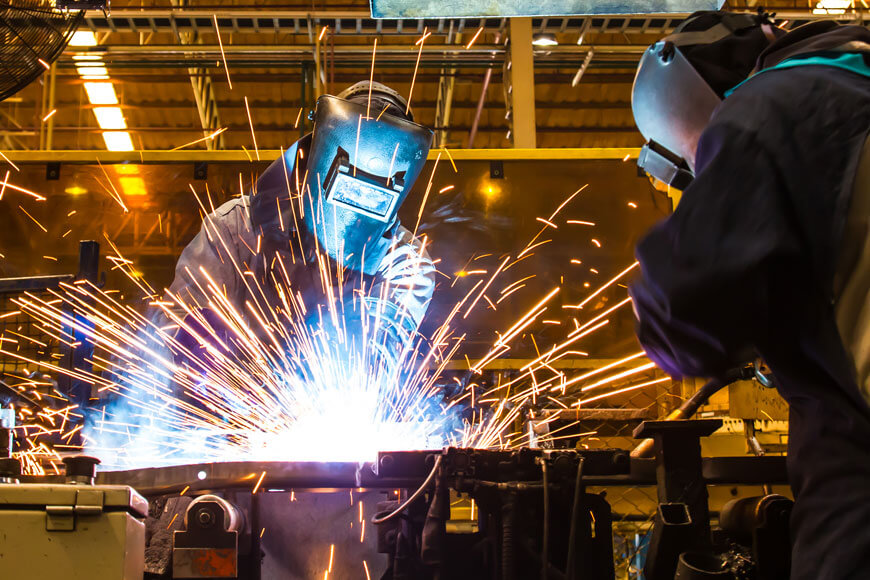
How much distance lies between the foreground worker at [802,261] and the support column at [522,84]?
3.30 metres

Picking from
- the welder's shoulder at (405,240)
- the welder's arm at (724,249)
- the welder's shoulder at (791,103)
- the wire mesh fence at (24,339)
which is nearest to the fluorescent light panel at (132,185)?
the wire mesh fence at (24,339)

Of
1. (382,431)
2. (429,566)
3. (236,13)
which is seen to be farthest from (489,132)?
(429,566)

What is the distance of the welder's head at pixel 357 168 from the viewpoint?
2.77 meters

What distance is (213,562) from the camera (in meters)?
1.82

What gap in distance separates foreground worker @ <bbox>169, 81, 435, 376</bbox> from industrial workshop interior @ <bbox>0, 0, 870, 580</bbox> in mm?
12

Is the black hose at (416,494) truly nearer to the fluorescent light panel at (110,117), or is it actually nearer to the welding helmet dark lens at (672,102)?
the welding helmet dark lens at (672,102)

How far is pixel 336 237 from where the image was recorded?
291cm

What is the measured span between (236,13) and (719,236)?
4371 millimetres

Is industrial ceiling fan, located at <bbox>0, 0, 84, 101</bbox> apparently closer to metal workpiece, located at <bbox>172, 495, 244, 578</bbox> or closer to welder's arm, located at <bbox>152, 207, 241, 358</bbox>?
welder's arm, located at <bbox>152, 207, 241, 358</bbox>

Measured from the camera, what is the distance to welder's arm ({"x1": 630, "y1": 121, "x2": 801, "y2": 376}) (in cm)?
122

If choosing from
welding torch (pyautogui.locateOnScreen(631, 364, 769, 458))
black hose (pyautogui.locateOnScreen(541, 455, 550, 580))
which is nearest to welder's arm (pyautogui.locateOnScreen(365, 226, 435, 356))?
welding torch (pyautogui.locateOnScreen(631, 364, 769, 458))

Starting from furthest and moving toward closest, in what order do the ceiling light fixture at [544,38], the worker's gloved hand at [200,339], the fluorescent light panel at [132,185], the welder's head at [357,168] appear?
the ceiling light fixture at [544,38], the fluorescent light panel at [132,185], the worker's gloved hand at [200,339], the welder's head at [357,168]

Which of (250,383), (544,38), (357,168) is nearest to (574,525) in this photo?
(357,168)

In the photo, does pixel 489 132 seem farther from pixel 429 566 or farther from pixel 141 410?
pixel 429 566
